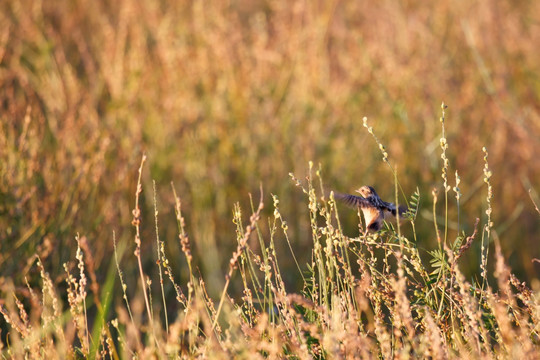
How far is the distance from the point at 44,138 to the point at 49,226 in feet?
3.84

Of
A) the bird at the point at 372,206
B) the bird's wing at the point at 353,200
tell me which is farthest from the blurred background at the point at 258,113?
the bird's wing at the point at 353,200

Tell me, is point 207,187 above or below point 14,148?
below

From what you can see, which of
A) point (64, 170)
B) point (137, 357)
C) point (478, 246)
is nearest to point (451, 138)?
point (478, 246)

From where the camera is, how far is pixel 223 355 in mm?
1931

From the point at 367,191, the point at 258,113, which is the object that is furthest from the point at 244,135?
the point at 367,191

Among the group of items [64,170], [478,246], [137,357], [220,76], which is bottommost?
[478,246]

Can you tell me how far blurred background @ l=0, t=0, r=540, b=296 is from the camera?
456cm

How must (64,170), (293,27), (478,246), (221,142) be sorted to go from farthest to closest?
(293,27) → (221,142) → (478,246) → (64,170)

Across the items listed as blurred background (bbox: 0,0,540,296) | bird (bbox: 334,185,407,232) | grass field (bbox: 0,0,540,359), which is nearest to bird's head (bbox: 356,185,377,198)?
bird (bbox: 334,185,407,232)

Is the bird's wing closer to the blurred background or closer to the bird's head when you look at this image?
the bird's head

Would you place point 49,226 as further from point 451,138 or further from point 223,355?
point 451,138

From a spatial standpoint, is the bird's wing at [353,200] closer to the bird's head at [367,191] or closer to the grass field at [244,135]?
the bird's head at [367,191]

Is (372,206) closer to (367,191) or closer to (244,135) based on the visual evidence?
(367,191)

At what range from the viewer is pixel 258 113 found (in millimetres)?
5203
